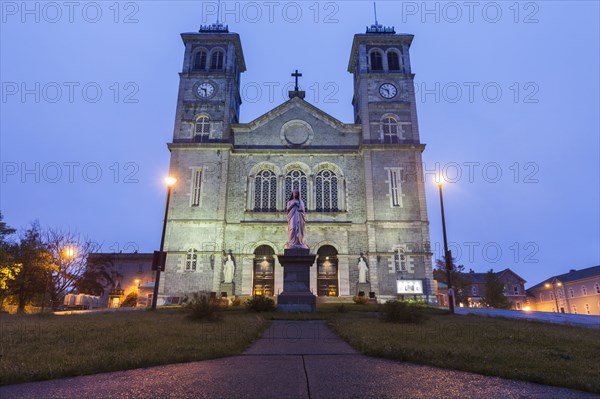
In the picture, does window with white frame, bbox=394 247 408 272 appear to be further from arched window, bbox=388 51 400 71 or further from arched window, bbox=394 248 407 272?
arched window, bbox=388 51 400 71

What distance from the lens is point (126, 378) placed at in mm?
4492

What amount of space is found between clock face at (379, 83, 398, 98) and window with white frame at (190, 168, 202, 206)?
16.9 meters

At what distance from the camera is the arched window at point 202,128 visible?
31.9m

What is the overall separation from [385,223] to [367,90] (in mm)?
12080

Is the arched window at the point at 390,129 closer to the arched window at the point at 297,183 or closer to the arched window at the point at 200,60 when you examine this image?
the arched window at the point at 297,183

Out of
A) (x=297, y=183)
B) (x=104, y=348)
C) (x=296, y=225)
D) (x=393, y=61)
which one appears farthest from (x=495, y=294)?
(x=104, y=348)

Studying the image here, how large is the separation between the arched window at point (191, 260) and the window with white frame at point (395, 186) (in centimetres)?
1525

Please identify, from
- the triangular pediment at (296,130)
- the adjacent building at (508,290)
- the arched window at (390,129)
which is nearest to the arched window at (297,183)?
the triangular pediment at (296,130)

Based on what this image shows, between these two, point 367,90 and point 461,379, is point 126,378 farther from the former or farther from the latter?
point 367,90

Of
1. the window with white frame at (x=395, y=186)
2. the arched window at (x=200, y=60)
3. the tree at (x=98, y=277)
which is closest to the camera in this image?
the window with white frame at (x=395, y=186)

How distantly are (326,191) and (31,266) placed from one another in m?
24.3

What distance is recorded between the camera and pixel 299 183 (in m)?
30.8

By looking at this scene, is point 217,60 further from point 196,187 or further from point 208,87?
point 196,187

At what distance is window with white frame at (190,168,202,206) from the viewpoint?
97.5 ft
